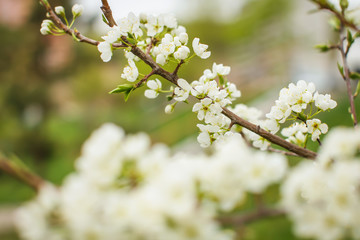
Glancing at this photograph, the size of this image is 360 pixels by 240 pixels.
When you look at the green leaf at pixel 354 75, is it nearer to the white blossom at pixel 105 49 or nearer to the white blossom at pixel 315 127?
the white blossom at pixel 315 127

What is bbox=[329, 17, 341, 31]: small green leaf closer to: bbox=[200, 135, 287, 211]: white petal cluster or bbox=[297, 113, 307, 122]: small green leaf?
bbox=[297, 113, 307, 122]: small green leaf

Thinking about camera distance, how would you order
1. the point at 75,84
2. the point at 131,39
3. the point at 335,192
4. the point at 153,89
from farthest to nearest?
1. the point at 75,84
2. the point at 153,89
3. the point at 131,39
4. the point at 335,192

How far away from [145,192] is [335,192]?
0.32 meters

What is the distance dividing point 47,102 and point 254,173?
6.23m

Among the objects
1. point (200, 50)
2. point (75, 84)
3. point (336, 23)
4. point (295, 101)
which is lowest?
point (295, 101)

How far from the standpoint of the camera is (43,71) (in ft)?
22.2

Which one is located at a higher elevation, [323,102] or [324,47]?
[324,47]

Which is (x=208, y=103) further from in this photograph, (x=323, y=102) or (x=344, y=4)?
(x=344, y=4)

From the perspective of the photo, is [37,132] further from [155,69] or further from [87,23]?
[155,69]

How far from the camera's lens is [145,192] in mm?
615

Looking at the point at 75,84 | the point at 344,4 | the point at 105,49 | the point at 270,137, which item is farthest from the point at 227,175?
the point at 75,84

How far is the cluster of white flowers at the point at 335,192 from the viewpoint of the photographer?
52cm

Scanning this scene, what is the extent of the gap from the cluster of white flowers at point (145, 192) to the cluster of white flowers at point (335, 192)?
12 cm

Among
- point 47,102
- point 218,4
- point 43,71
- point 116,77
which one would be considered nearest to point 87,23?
point 43,71
